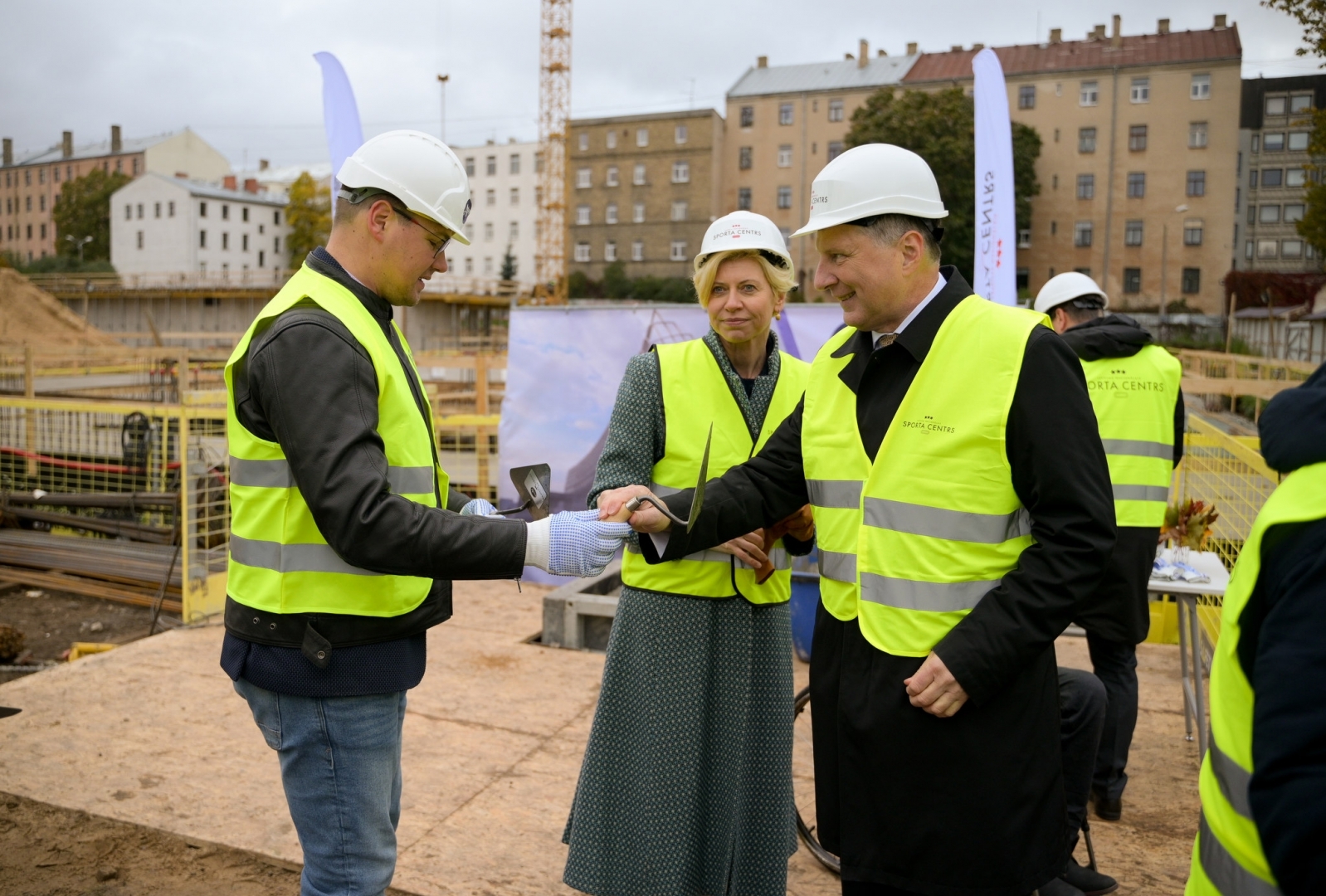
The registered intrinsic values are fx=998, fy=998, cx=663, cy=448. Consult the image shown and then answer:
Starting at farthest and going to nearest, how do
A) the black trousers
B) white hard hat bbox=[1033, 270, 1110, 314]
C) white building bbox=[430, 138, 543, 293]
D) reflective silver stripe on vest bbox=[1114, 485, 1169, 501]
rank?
white building bbox=[430, 138, 543, 293], white hard hat bbox=[1033, 270, 1110, 314], reflective silver stripe on vest bbox=[1114, 485, 1169, 501], the black trousers

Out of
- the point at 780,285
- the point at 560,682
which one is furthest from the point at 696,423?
the point at 560,682

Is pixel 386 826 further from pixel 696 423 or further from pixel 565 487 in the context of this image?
pixel 565 487

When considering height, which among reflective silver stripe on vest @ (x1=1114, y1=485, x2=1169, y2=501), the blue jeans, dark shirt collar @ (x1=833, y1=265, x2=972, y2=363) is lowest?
the blue jeans

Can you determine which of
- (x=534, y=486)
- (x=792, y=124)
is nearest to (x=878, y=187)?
(x=534, y=486)

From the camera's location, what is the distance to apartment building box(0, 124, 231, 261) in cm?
9088

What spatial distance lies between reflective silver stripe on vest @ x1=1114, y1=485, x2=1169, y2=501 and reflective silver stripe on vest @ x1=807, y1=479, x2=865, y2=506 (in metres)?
2.37

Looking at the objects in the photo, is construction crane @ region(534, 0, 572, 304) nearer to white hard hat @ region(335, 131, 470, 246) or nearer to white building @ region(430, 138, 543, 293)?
white building @ region(430, 138, 543, 293)

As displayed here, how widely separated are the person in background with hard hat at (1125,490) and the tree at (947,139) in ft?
163

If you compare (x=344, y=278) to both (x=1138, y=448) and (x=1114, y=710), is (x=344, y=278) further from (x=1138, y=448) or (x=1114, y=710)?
(x=1114, y=710)

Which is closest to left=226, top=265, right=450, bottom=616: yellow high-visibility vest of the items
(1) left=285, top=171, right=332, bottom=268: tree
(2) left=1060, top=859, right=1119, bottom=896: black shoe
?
(2) left=1060, top=859, right=1119, bottom=896: black shoe

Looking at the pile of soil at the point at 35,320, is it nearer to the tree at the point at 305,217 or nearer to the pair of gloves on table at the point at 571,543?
the tree at the point at 305,217

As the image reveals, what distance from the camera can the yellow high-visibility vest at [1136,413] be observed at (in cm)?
432

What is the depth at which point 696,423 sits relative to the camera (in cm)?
316

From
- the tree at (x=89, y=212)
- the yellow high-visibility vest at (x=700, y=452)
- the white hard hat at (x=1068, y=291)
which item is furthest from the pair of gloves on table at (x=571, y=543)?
the tree at (x=89, y=212)
